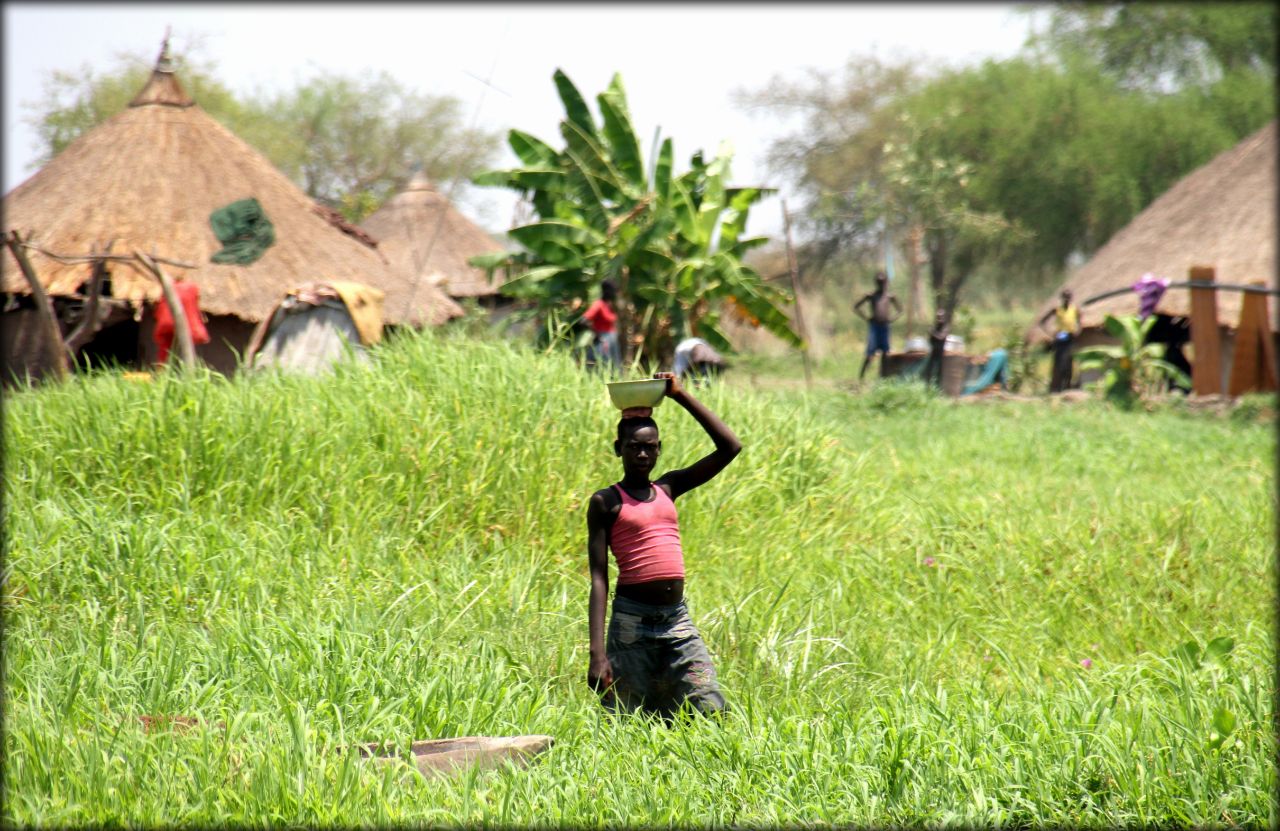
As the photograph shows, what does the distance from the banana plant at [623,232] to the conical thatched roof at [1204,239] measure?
7.13m

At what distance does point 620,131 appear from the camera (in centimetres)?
1043

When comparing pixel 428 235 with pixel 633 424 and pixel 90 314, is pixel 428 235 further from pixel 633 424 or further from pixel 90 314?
pixel 633 424

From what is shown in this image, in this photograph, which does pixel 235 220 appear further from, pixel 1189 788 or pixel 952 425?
pixel 1189 788

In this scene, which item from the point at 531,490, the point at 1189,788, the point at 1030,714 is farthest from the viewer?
the point at 531,490

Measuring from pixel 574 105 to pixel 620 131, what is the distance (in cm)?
48

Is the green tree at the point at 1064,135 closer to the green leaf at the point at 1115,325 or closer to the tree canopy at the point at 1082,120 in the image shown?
the tree canopy at the point at 1082,120

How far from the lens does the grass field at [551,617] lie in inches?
118

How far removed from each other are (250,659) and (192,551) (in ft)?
3.23

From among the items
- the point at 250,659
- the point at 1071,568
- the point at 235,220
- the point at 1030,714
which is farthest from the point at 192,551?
the point at 235,220

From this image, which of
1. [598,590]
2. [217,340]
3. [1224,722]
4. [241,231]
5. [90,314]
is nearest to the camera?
[1224,722]

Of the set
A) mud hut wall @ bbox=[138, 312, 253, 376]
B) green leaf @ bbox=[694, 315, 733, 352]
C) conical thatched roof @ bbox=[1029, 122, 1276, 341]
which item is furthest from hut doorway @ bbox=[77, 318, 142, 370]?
conical thatched roof @ bbox=[1029, 122, 1276, 341]

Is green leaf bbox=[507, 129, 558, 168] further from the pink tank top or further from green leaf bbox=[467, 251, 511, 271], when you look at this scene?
the pink tank top

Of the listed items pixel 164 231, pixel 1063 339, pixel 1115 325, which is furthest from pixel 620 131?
pixel 1063 339

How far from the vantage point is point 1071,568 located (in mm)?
5625
